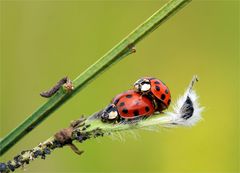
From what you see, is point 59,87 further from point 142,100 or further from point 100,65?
point 142,100

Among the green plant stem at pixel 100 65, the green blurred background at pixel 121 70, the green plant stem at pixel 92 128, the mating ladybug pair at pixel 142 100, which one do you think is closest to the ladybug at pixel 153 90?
the mating ladybug pair at pixel 142 100

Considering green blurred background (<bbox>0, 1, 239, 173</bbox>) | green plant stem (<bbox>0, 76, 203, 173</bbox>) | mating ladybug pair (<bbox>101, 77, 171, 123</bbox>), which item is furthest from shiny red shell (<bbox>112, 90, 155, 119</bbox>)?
green blurred background (<bbox>0, 1, 239, 173</bbox>)

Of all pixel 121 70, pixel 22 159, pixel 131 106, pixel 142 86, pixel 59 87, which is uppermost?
pixel 121 70

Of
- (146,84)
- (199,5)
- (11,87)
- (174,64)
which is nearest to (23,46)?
(11,87)

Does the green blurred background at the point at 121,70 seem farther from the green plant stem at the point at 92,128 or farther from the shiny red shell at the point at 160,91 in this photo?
the green plant stem at the point at 92,128

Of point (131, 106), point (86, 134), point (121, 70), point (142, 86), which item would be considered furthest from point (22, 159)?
point (121, 70)

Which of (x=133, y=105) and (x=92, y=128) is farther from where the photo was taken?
(x=133, y=105)

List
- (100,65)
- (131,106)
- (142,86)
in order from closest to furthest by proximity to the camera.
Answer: (100,65) → (131,106) → (142,86)
